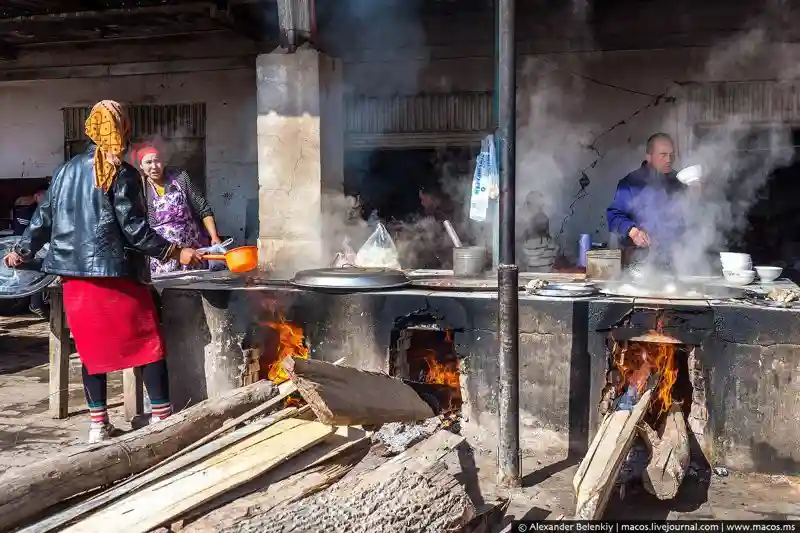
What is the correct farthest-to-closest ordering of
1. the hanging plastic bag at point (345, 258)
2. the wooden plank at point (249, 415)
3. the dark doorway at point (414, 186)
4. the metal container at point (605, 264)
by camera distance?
the dark doorway at point (414, 186) < the hanging plastic bag at point (345, 258) < the metal container at point (605, 264) < the wooden plank at point (249, 415)

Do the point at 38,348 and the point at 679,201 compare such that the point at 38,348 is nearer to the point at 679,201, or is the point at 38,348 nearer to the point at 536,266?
the point at 536,266

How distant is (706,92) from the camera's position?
8.31 metres

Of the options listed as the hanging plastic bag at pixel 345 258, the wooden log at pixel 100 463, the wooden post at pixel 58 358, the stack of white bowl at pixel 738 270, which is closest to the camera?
the wooden log at pixel 100 463

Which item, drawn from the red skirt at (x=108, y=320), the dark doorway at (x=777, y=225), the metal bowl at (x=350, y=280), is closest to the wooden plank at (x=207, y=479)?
the metal bowl at (x=350, y=280)

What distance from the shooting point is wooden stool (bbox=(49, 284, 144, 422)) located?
5695mm

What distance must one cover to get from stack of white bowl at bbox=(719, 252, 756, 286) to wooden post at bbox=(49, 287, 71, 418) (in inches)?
195

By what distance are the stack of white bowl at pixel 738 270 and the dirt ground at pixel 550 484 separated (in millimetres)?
1451

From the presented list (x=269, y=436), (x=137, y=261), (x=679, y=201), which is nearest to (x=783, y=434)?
(x=679, y=201)

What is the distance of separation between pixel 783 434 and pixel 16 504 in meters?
4.05

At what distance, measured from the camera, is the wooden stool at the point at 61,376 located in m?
5.70

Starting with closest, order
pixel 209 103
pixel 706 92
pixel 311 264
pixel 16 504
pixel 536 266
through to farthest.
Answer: pixel 16 504 → pixel 311 264 → pixel 536 266 → pixel 706 92 → pixel 209 103

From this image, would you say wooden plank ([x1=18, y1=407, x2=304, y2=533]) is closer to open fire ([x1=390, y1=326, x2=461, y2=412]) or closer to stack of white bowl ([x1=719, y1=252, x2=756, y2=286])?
open fire ([x1=390, y1=326, x2=461, y2=412])

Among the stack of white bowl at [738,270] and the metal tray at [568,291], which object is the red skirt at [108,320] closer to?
the metal tray at [568,291]

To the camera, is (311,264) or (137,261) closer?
(137,261)
